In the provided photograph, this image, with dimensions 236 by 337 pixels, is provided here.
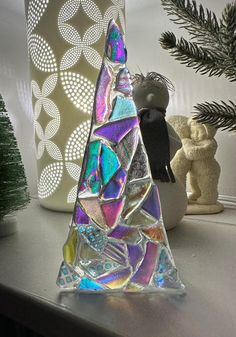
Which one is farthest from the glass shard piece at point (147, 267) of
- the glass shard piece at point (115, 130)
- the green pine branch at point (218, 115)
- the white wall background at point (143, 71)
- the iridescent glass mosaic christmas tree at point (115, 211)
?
the white wall background at point (143, 71)

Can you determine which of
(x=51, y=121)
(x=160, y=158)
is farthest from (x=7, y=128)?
(x=160, y=158)

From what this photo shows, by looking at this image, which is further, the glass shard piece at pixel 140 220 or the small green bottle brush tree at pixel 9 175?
the small green bottle brush tree at pixel 9 175

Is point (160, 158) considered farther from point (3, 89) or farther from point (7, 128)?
point (3, 89)

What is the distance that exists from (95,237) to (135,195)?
0.06 metres

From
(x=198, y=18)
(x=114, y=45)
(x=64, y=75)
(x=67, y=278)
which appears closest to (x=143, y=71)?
(x=64, y=75)

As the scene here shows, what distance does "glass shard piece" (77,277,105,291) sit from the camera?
0.35 metres

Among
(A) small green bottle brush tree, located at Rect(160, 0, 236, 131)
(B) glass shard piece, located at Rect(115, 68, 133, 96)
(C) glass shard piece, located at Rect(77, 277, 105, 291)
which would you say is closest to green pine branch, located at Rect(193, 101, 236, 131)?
(A) small green bottle brush tree, located at Rect(160, 0, 236, 131)

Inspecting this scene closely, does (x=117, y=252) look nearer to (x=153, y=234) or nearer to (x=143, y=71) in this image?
(x=153, y=234)

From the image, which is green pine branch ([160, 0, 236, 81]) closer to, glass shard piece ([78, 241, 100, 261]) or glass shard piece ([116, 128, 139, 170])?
glass shard piece ([116, 128, 139, 170])

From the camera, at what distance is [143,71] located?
0.81m

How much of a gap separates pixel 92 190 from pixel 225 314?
6.4 inches

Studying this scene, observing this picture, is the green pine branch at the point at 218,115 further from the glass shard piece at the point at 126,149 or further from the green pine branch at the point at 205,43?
the glass shard piece at the point at 126,149

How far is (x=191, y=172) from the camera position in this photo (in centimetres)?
65

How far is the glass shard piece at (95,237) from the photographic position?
1.14 feet
